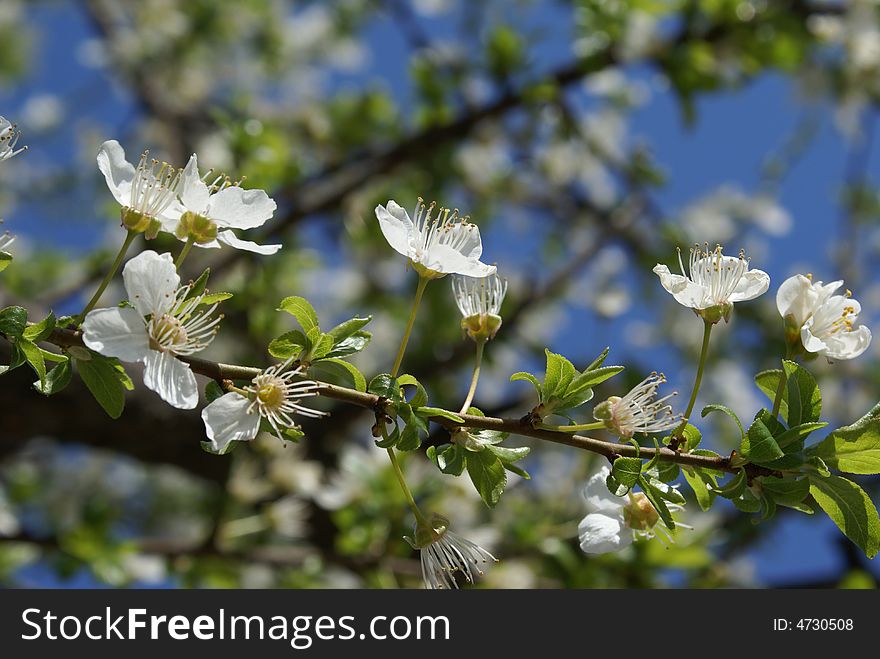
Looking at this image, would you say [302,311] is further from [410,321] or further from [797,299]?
[797,299]

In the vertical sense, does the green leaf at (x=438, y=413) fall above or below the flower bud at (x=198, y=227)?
below

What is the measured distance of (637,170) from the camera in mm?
2818

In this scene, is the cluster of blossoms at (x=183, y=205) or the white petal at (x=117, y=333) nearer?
the white petal at (x=117, y=333)

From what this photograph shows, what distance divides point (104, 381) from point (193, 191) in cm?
23

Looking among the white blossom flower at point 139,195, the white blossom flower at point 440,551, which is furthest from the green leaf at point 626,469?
the white blossom flower at point 139,195

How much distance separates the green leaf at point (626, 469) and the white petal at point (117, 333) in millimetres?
510

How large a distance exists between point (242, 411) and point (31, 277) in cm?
280

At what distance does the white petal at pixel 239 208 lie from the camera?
37.7 inches

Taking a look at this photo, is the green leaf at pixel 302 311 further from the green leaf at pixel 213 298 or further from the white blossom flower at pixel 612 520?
the white blossom flower at pixel 612 520

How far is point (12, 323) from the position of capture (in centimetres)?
87

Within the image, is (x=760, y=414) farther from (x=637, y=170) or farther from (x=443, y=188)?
(x=443, y=188)

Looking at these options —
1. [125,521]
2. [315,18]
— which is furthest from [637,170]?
[315,18]

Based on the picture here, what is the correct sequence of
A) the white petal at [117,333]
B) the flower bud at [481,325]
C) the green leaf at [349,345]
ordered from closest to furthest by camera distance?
the white petal at [117,333] → the green leaf at [349,345] → the flower bud at [481,325]

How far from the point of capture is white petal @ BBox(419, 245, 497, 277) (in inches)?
38.1
